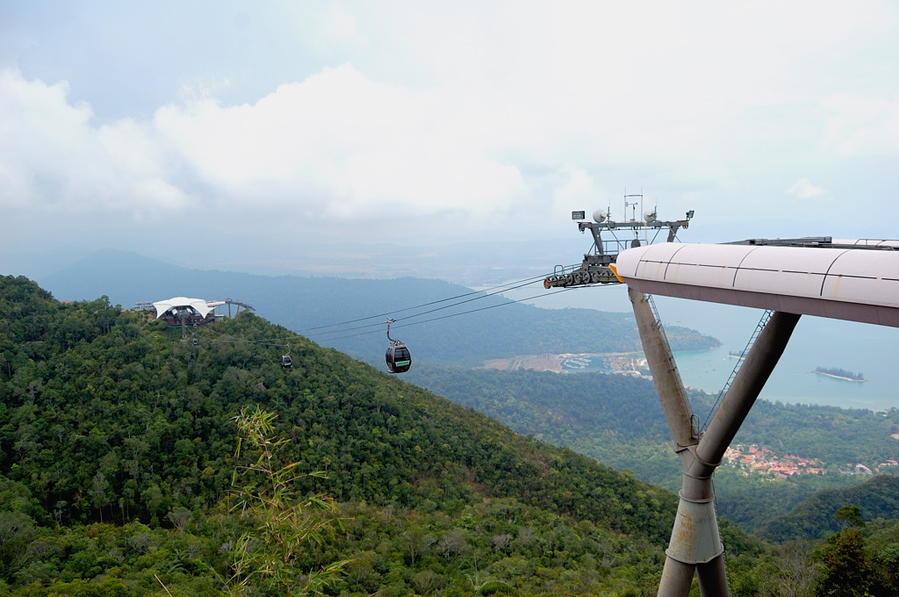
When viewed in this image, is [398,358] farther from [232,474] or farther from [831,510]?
[831,510]

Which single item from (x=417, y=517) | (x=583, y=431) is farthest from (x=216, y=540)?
(x=583, y=431)

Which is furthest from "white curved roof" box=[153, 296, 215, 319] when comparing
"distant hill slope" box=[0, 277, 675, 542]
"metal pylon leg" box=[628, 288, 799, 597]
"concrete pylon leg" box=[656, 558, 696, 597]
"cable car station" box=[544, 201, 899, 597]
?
"concrete pylon leg" box=[656, 558, 696, 597]

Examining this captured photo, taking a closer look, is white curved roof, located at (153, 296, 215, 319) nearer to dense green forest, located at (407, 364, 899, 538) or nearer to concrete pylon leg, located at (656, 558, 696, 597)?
concrete pylon leg, located at (656, 558, 696, 597)

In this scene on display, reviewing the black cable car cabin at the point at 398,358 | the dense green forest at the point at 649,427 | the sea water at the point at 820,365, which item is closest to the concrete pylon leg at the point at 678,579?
the black cable car cabin at the point at 398,358

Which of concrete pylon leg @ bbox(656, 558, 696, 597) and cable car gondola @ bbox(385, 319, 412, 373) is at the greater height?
cable car gondola @ bbox(385, 319, 412, 373)

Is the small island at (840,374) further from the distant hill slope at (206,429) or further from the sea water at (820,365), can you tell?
the distant hill slope at (206,429)

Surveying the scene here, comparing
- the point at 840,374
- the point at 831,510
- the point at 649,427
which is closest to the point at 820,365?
the point at 840,374
